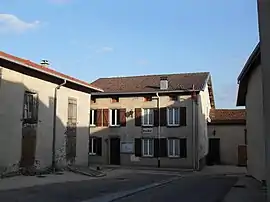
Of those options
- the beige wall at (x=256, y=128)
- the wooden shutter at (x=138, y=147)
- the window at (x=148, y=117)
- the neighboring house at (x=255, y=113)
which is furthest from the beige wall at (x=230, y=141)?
the beige wall at (x=256, y=128)

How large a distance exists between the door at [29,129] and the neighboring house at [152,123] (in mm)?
13098

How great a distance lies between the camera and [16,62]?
1944cm

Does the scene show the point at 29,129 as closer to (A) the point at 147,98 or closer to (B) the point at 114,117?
(B) the point at 114,117

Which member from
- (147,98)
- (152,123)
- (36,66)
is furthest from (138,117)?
(36,66)

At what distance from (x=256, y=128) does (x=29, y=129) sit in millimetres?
12012

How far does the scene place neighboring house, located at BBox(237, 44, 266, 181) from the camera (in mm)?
18109

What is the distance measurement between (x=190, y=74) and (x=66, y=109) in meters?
16.1

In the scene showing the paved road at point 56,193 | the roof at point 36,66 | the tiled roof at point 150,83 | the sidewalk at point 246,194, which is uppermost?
the tiled roof at point 150,83

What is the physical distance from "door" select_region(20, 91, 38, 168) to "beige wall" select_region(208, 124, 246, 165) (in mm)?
21245

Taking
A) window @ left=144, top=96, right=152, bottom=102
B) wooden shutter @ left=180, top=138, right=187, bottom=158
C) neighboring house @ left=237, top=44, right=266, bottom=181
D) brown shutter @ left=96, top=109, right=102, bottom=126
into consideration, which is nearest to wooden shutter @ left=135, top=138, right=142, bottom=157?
window @ left=144, top=96, right=152, bottom=102

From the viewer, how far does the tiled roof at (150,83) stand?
110 feet

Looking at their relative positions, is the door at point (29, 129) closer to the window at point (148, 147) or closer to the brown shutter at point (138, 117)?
the brown shutter at point (138, 117)

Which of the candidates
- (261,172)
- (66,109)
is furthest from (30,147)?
(261,172)

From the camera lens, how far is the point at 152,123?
32906 millimetres
